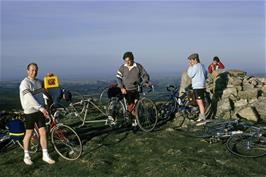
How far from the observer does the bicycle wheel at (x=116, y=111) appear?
14.2m

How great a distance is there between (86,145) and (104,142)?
74 cm

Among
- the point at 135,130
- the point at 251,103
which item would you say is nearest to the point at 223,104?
the point at 251,103

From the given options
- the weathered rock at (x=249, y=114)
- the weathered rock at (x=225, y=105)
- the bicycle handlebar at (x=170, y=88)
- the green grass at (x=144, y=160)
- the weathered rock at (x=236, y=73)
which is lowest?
the green grass at (x=144, y=160)

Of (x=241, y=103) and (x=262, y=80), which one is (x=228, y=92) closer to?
(x=241, y=103)

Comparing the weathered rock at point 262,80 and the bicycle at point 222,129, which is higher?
the weathered rock at point 262,80

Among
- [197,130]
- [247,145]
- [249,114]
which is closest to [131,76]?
[197,130]

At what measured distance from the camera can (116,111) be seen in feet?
47.1

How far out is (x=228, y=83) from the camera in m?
17.7

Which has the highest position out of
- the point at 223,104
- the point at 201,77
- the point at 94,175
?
the point at 201,77

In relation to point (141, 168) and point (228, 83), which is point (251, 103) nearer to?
point (228, 83)

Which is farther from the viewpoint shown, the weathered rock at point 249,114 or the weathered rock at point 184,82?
the weathered rock at point 184,82

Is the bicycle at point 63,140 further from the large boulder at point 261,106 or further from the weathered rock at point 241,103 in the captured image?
the large boulder at point 261,106

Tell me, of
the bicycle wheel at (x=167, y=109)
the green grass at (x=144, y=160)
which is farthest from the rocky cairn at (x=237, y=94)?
the green grass at (x=144, y=160)

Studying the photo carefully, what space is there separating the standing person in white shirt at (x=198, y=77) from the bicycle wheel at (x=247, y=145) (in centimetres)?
300
